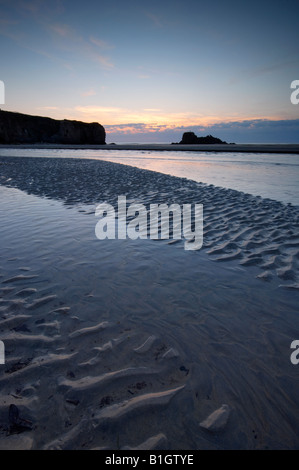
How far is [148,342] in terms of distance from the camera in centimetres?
298

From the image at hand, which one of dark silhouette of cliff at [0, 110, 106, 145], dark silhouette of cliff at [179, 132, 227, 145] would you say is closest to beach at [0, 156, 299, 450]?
dark silhouette of cliff at [179, 132, 227, 145]

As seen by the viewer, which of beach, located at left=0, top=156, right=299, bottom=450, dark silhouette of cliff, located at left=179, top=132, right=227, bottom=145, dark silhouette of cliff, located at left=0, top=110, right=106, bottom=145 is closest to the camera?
beach, located at left=0, top=156, right=299, bottom=450

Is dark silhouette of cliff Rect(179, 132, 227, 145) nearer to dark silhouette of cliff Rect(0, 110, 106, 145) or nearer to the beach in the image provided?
dark silhouette of cliff Rect(0, 110, 106, 145)

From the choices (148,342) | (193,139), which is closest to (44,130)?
(193,139)

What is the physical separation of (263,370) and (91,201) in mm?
9327

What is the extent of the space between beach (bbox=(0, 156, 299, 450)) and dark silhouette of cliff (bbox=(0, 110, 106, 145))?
5189 inches

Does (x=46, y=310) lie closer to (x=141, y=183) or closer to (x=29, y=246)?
(x=29, y=246)

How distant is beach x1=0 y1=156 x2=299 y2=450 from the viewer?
2.04 m

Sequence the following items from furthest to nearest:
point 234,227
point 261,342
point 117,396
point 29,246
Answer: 1. point 234,227
2. point 29,246
3. point 261,342
4. point 117,396

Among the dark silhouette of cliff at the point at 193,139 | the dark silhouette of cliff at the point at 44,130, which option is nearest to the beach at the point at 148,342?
the dark silhouette of cliff at the point at 193,139

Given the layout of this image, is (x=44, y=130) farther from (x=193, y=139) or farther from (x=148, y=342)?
(x=148, y=342)

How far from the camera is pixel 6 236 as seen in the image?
21.3 ft

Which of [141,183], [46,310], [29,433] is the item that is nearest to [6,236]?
[46,310]

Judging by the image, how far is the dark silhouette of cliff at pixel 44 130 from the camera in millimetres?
111750
